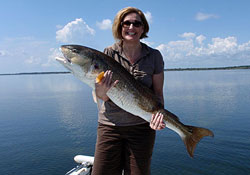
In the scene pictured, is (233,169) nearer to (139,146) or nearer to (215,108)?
(139,146)

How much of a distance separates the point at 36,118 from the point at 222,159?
14818mm

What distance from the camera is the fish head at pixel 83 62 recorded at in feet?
10.3

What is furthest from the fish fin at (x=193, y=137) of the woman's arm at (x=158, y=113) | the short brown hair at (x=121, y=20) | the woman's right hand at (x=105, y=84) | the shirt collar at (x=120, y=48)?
the short brown hair at (x=121, y=20)

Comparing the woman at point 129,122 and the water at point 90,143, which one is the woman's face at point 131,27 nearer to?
the woman at point 129,122

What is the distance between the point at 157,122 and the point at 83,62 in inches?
57.1

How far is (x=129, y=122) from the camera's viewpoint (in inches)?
130

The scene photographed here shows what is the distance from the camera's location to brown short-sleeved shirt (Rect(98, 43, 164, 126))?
10.9 ft

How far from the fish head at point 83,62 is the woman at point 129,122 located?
1.19 feet

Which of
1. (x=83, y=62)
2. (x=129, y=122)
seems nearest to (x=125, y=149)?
(x=129, y=122)

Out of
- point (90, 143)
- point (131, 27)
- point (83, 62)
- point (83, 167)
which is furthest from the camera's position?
point (90, 143)

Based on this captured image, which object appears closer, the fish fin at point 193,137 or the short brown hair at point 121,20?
the short brown hair at point 121,20

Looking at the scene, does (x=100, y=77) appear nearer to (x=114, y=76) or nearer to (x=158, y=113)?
(x=114, y=76)

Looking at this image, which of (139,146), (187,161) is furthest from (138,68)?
(187,161)

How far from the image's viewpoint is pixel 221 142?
1170cm
